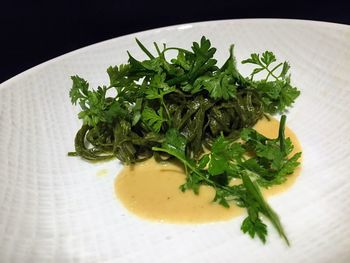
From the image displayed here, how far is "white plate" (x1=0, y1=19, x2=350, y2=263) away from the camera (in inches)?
78.0

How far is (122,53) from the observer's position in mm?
3227

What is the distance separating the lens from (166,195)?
2.29 meters

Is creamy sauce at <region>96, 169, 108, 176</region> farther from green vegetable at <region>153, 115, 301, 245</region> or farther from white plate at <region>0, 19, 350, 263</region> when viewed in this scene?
green vegetable at <region>153, 115, 301, 245</region>

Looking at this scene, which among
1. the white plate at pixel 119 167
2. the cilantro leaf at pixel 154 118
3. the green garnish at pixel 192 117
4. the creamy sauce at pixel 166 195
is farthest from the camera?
the cilantro leaf at pixel 154 118

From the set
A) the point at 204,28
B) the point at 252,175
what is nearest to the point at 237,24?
the point at 204,28

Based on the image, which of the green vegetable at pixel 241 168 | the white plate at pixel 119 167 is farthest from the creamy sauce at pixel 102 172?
the green vegetable at pixel 241 168

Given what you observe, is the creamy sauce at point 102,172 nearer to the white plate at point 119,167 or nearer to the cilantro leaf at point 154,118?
the white plate at point 119,167

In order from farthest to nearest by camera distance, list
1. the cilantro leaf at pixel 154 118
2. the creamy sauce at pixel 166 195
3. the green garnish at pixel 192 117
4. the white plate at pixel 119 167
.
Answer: the cilantro leaf at pixel 154 118
the green garnish at pixel 192 117
the creamy sauce at pixel 166 195
the white plate at pixel 119 167

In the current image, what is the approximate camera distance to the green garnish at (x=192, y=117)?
227cm

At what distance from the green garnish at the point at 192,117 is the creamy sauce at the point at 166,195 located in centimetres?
5

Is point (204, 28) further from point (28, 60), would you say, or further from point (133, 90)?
point (28, 60)

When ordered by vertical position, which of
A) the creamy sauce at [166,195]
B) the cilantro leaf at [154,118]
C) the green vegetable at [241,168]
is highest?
the cilantro leaf at [154,118]

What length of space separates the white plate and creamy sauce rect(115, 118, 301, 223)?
0.15 feet

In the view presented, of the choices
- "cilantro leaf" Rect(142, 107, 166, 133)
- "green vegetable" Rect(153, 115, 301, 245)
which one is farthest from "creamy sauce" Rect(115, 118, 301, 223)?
"cilantro leaf" Rect(142, 107, 166, 133)
